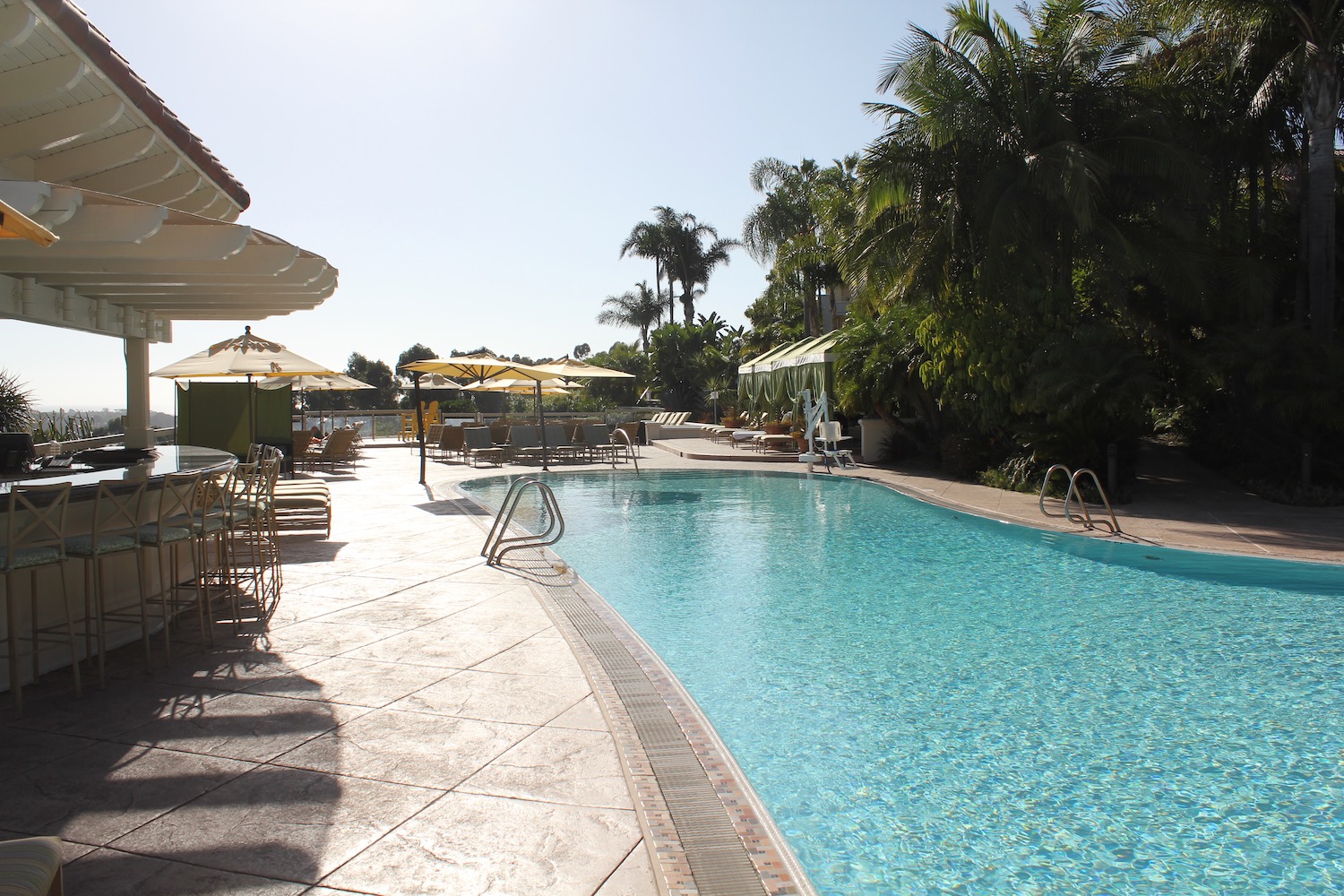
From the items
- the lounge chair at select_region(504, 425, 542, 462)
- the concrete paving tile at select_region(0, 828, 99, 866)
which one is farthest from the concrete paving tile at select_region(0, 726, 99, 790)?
the lounge chair at select_region(504, 425, 542, 462)

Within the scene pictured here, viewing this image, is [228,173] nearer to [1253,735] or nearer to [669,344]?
[1253,735]

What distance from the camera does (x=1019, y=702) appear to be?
5.35 m

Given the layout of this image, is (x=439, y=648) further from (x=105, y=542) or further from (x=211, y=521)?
(x=105, y=542)

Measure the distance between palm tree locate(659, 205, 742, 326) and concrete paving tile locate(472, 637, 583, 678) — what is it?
42.3 m

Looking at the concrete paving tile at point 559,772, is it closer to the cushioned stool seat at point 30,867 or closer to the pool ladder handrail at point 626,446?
the cushioned stool seat at point 30,867

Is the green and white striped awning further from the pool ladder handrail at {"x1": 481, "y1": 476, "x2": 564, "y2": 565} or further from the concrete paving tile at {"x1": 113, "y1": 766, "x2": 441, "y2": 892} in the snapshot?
the concrete paving tile at {"x1": 113, "y1": 766, "x2": 441, "y2": 892}

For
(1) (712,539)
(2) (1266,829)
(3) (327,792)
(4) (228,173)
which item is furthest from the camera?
(1) (712,539)

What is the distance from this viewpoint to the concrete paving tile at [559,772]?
3.37 m

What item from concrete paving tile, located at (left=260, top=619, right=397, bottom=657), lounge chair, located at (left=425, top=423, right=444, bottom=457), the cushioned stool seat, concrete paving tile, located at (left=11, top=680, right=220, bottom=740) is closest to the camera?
the cushioned stool seat

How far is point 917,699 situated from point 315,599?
15.3 feet

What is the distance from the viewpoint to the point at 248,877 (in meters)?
2.75

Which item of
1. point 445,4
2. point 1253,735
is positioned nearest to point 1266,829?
point 1253,735

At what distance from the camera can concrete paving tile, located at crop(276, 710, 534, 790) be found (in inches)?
140

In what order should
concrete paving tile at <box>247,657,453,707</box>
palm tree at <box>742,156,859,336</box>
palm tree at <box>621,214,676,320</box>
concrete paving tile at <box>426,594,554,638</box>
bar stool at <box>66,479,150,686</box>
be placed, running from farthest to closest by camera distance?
palm tree at <box>621,214,676,320</box>, palm tree at <box>742,156,859,336</box>, concrete paving tile at <box>426,594,554,638</box>, bar stool at <box>66,479,150,686</box>, concrete paving tile at <box>247,657,453,707</box>
